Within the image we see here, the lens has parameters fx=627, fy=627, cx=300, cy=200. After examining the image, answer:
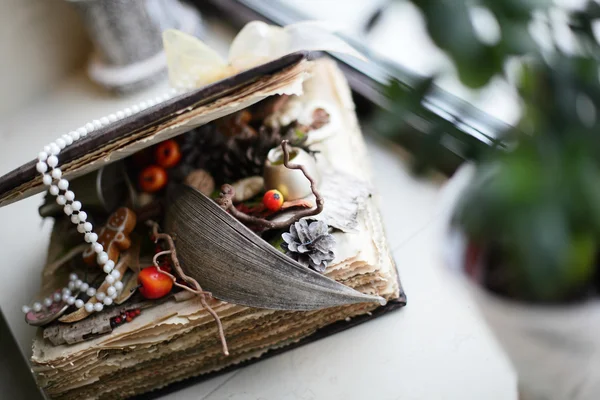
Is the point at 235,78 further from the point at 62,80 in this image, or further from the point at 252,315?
the point at 62,80

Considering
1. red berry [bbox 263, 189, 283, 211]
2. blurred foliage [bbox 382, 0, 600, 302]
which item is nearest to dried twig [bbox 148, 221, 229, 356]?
red berry [bbox 263, 189, 283, 211]

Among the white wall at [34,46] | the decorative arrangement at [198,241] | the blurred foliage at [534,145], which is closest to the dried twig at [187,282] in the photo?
the decorative arrangement at [198,241]

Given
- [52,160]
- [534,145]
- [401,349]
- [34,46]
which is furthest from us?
[34,46]

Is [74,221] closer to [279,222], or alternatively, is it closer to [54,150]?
[54,150]

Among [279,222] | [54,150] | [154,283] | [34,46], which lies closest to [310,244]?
[279,222]

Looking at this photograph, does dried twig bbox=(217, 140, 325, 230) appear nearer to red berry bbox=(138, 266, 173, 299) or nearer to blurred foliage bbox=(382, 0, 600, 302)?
red berry bbox=(138, 266, 173, 299)

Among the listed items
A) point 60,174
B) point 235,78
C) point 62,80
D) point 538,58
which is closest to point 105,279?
point 60,174
